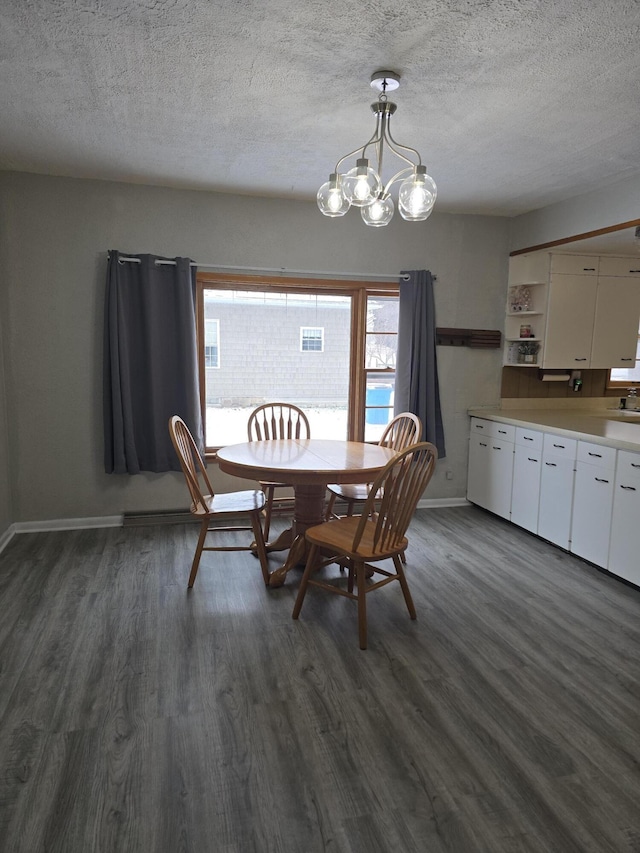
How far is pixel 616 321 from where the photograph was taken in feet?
15.1

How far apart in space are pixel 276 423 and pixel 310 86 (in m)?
2.34

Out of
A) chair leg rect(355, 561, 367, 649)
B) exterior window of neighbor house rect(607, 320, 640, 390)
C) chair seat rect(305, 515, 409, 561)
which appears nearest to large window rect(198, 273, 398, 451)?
chair seat rect(305, 515, 409, 561)

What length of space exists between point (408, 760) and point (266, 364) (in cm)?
323

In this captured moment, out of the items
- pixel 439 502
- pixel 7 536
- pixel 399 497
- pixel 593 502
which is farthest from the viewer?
pixel 439 502

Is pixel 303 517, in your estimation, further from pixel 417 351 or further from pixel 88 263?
pixel 88 263

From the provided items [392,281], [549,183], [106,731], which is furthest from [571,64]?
[106,731]

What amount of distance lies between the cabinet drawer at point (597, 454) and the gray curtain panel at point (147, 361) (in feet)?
8.92

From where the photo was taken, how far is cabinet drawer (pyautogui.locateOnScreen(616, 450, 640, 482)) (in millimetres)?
3156

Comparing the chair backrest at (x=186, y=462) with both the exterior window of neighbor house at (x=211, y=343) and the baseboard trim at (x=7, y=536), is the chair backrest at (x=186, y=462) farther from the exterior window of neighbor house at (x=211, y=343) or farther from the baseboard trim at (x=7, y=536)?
the baseboard trim at (x=7, y=536)

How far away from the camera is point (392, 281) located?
4.62 metres

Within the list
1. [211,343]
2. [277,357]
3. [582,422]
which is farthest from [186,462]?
[582,422]

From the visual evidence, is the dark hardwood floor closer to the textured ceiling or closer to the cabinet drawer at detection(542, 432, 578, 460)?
the cabinet drawer at detection(542, 432, 578, 460)

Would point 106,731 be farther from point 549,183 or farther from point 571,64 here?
point 549,183

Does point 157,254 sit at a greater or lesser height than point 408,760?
greater
